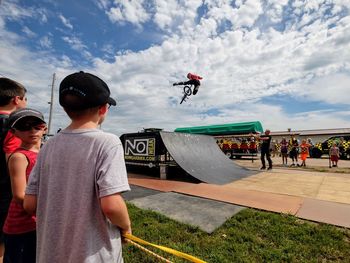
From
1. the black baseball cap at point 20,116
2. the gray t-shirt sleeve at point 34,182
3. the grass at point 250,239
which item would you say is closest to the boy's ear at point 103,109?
the gray t-shirt sleeve at point 34,182

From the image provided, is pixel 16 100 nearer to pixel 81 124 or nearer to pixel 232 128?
pixel 81 124

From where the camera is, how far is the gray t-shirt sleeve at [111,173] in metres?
1.10

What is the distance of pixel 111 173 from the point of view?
3.69 feet

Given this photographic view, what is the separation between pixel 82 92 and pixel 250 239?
3.10 m

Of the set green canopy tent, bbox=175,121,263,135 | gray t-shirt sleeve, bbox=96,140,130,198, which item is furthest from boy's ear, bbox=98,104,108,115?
green canopy tent, bbox=175,121,263,135

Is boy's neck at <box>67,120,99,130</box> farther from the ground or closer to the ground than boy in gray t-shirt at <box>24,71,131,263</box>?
farther from the ground

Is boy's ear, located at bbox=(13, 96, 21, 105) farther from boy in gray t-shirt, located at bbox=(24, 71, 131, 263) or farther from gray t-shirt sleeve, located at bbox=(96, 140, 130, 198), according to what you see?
gray t-shirt sleeve, located at bbox=(96, 140, 130, 198)

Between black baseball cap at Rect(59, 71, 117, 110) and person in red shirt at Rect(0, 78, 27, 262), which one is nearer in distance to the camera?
black baseball cap at Rect(59, 71, 117, 110)

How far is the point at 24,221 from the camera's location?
1670 millimetres

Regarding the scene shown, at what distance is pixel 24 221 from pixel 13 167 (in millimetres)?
423

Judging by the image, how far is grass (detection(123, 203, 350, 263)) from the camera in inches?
110

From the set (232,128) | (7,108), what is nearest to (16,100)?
(7,108)

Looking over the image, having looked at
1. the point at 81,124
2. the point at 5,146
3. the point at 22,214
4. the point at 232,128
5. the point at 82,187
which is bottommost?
the point at 22,214

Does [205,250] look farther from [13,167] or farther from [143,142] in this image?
[143,142]
